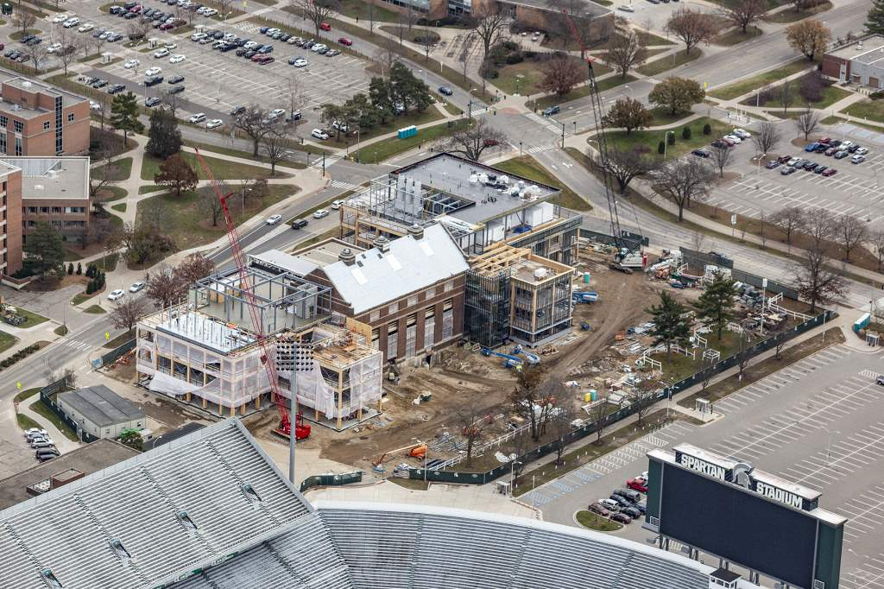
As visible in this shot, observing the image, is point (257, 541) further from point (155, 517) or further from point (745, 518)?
point (745, 518)

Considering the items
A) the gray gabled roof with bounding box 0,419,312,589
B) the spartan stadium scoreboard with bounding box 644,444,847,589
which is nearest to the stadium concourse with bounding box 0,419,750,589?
the gray gabled roof with bounding box 0,419,312,589

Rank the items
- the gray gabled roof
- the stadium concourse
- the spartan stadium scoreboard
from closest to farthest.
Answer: the gray gabled roof → the spartan stadium scoreboard → the stadium concourse

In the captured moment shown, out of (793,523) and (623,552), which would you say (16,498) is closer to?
(623,552)

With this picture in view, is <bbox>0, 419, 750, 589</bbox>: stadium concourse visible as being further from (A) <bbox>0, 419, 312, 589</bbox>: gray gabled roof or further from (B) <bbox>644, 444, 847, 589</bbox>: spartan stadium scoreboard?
(B) <bbox>644, 444, 847, 589</bbox>: spartan stadium scoreboard

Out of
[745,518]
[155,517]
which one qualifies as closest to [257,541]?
[155,517]

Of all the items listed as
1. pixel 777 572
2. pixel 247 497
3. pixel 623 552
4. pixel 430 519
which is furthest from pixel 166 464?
pixel 777 572

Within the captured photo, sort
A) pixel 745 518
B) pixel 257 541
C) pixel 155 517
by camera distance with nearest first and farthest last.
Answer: pixel 745 518 < pixel 155 517 < pixel 257 541
